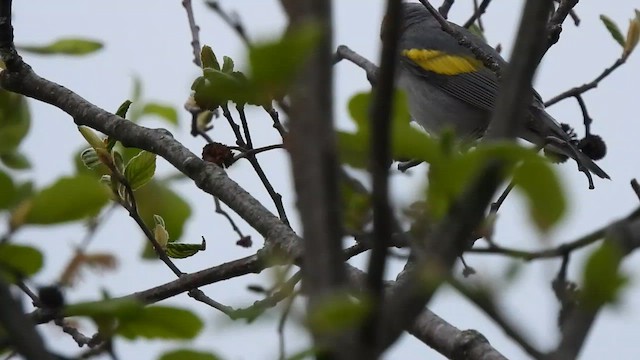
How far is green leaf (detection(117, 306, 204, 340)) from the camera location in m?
1.24

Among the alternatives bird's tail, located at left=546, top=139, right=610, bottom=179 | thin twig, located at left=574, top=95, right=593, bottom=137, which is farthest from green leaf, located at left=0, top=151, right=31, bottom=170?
bird's tail, located at left=546, top=139, right=610, bottom=179

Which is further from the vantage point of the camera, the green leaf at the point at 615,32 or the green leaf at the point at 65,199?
the green leaf at the point at 615,32

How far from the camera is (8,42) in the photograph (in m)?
2.89

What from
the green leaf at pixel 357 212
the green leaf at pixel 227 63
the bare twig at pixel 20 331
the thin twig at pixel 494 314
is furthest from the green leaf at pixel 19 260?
the green leaf at pixel 227 63

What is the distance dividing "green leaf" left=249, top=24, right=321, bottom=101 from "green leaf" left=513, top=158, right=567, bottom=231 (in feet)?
0.90

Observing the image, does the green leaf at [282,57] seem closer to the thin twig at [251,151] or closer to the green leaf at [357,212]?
the green leaf at [357,212]

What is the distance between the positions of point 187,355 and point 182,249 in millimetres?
1591

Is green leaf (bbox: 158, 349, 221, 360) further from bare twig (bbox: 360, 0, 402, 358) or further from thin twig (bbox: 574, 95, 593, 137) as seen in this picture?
thin twig (bbox: 574, 95, 593, 137)

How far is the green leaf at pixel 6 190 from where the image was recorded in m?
1.21

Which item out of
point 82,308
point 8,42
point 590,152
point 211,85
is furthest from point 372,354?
point 590,152

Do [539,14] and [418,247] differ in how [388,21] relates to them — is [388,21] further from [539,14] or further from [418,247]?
[418,247]

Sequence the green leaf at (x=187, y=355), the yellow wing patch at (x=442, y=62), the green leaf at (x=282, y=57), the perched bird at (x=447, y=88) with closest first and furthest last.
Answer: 1. the green leaf at (x=282, y=57)
2. the green leaf at (x=187, y=355)
3. the perched bird at (x=447, y=88)
4. the yellow wing patch at (x=442, y=62)

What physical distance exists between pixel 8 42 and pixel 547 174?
2.25 m

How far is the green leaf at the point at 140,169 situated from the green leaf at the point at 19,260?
1272 millimetres
